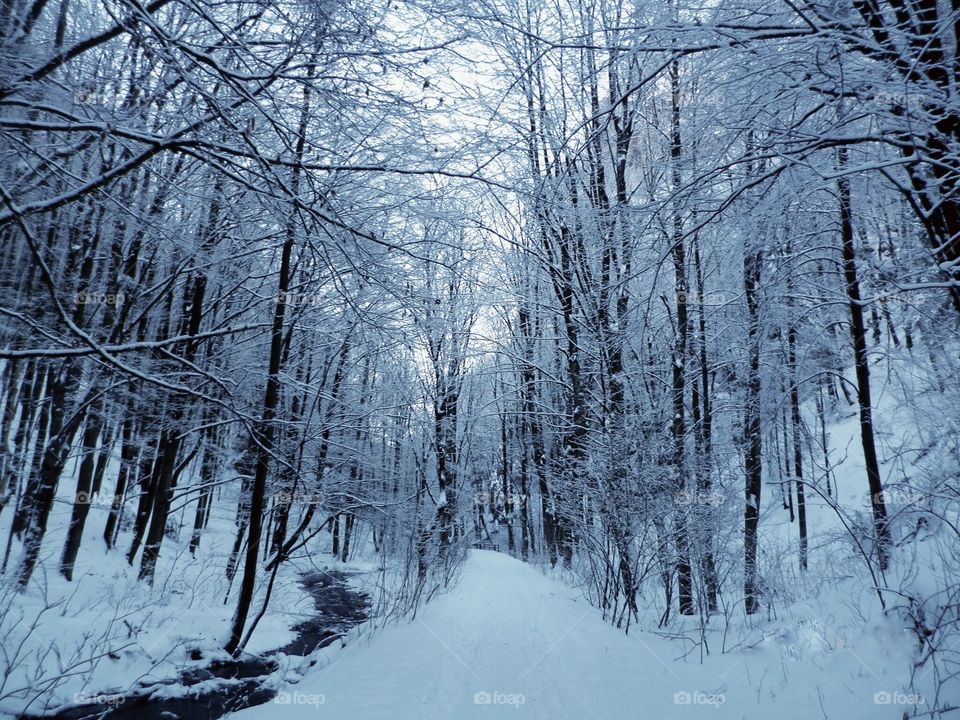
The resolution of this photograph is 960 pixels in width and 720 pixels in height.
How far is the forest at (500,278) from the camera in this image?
129 inches

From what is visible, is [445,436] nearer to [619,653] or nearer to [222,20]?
[619,653]

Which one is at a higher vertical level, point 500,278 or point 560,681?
point 500,278

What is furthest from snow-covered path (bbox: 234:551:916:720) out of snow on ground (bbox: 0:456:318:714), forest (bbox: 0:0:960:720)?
snow on ground (bbox: 0:456:318:714)

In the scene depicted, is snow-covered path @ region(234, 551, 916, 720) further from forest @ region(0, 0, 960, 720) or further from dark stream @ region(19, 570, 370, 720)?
dark stream @ region(19, 570, 370, 720)

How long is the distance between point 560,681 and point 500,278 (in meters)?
7.80

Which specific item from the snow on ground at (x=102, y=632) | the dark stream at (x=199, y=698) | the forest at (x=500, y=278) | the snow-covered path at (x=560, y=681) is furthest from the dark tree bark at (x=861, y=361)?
the snow on ground at (x=102, y=632)

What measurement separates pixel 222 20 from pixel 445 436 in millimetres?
13630

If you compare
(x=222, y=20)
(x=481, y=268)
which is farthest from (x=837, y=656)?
(x=222, y=20)

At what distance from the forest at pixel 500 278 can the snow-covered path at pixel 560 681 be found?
0.05 meters

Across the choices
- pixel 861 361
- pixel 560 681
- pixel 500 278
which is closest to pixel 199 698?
pixel 560 681

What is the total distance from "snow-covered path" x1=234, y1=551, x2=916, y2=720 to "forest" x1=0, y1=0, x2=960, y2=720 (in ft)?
0.17

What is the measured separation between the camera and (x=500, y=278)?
35.6ft

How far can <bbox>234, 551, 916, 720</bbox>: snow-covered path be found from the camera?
12.7 ft

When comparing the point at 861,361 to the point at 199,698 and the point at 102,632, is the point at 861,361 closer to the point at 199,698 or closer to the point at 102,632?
the point at 199,698
